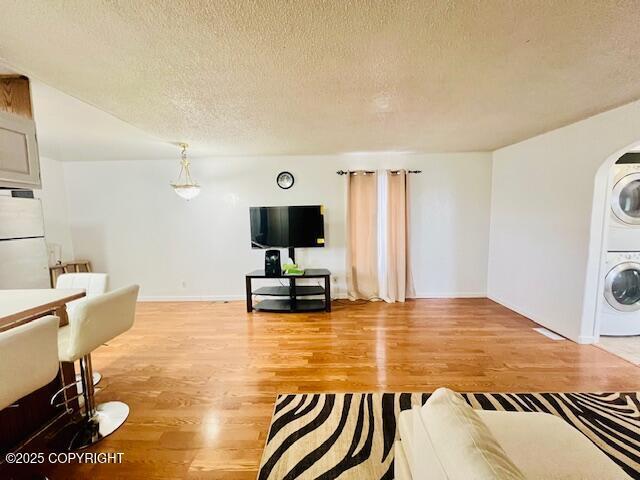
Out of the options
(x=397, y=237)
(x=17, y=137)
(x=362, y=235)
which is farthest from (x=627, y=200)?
(x=17, y=137)

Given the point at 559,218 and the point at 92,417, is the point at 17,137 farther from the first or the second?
the point at 559,218

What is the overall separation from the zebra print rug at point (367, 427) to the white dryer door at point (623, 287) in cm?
122

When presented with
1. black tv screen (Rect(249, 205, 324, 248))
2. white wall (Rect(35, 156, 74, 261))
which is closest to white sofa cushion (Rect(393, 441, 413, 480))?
black tv screen (Rect(249, 205, 324, 248))

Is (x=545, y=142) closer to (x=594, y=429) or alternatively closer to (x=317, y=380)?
(x=594, y=429)

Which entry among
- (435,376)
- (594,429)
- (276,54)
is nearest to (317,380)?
(435,376)

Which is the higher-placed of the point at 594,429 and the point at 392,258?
the point at 392,258

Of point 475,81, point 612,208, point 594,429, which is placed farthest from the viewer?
point 612,208

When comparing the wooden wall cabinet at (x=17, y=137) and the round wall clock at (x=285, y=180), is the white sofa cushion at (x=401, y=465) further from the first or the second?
the round wall clock at (x=285, y=180)

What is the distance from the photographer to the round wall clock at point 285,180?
4.14 metres

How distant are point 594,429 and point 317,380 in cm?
186

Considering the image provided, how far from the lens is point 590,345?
2646 mm

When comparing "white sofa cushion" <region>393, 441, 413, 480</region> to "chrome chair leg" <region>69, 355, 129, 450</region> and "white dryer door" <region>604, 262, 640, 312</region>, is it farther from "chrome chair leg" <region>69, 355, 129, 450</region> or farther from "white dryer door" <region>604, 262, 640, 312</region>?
"white dryer door" <region>604, 262, 640, 312</region>

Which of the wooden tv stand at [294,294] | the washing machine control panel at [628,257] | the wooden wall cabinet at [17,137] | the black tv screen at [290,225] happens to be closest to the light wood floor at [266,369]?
the wooden tv stand at [294,294]

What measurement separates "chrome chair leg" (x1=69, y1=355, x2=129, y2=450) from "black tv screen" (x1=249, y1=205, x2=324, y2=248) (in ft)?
8.12
